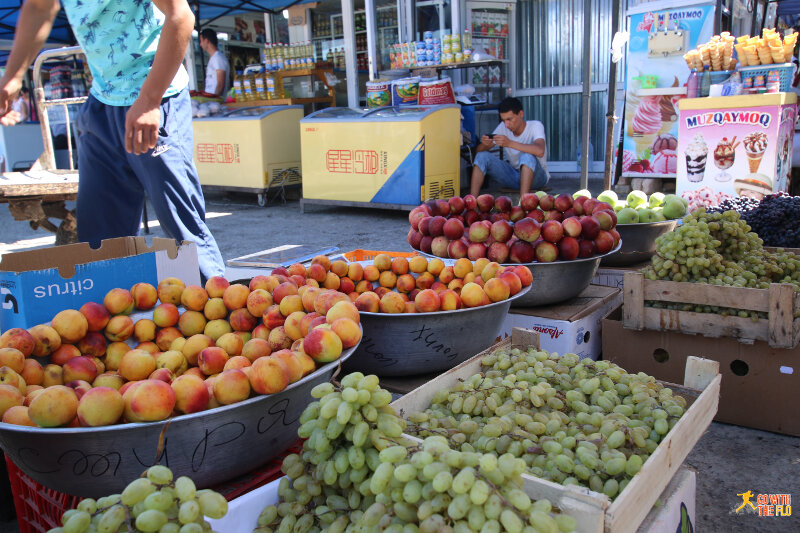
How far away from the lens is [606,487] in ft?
4.12

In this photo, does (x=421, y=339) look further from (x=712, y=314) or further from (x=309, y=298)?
(x=712, y=314)

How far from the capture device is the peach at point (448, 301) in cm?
186

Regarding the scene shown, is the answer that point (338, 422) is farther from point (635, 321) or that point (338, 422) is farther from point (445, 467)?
point (635, 321)

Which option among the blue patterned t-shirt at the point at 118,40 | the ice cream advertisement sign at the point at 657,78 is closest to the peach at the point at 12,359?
the blue patterned t-shirt at the point at 118,40

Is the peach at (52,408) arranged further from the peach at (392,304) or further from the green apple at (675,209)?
the green apple at (675,209)

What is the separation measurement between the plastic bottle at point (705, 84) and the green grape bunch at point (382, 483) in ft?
19.2

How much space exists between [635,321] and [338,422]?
1.82 m

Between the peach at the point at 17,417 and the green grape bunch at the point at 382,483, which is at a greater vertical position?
the peach at the point at 17,417

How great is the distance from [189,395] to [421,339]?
2.60 feet

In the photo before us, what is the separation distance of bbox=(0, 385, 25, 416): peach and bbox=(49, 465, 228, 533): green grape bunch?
368mm

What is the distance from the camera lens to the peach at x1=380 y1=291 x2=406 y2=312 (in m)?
1.83

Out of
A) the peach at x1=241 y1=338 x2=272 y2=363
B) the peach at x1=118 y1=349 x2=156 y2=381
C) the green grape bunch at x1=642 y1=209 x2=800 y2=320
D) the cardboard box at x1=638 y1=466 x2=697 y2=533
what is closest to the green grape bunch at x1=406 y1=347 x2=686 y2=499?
the cardboard box at x1=638 y1=466 x2=697 y2=533

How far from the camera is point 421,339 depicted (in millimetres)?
1863

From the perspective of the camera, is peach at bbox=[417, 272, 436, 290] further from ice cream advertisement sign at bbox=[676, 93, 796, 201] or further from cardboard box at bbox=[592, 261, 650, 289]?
ice cream advertisement sign at bbox=[676, 93, 796, 201]
